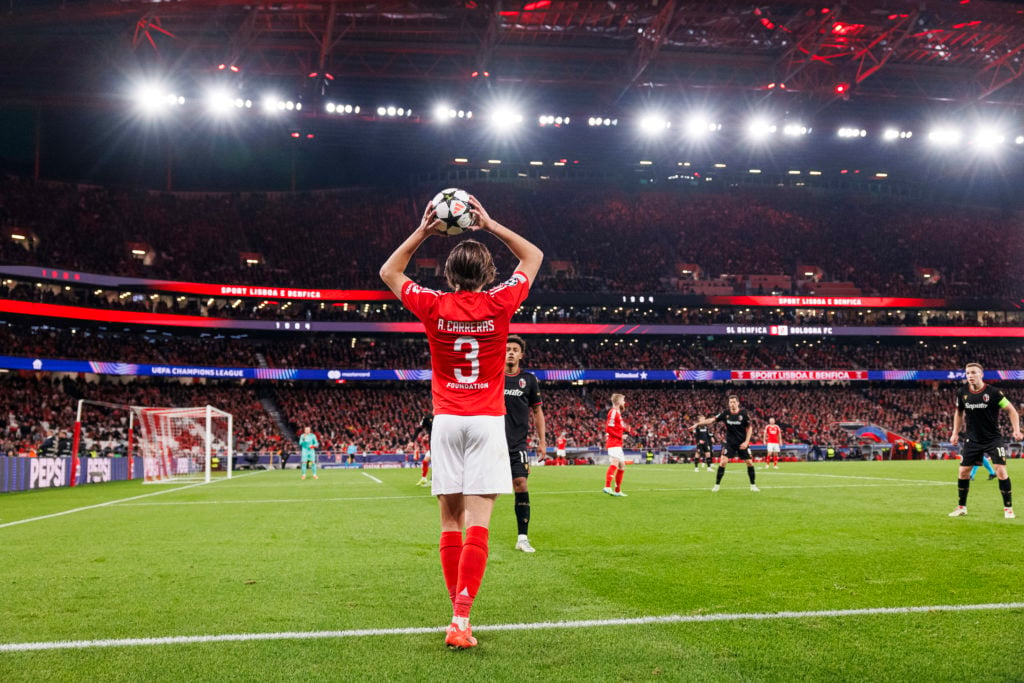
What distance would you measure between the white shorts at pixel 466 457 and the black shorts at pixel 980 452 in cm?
954

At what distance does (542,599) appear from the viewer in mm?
5500

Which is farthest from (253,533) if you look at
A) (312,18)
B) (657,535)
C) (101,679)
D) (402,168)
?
(402,168)

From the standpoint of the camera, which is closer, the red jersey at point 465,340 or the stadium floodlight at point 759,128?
the red jersey at point 465,340

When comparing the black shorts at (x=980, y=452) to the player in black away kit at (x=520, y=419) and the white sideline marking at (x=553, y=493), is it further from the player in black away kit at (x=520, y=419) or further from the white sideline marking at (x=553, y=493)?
the player in black away kit at (x=520, y=419)

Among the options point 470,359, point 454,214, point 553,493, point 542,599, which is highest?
point 454,214

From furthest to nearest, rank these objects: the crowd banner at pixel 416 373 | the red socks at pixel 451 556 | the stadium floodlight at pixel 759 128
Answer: the stadium floodlight at pixel 759 128 → the crowd banner at pixel 416 373 → the red socks at pixel 451 556

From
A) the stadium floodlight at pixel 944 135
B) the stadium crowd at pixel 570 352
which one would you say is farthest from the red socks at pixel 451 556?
the stadium floodlight at pixel 944 135

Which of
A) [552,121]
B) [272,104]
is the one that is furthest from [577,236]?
[272,104]

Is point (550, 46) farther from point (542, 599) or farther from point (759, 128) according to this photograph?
point (542, 599)

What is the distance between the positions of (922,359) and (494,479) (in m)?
64.6

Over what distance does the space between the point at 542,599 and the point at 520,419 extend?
110 inches

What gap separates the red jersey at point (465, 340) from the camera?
426cm

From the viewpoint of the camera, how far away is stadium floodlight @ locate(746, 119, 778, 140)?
45469 mm

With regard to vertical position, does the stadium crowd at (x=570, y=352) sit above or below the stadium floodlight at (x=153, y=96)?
below
